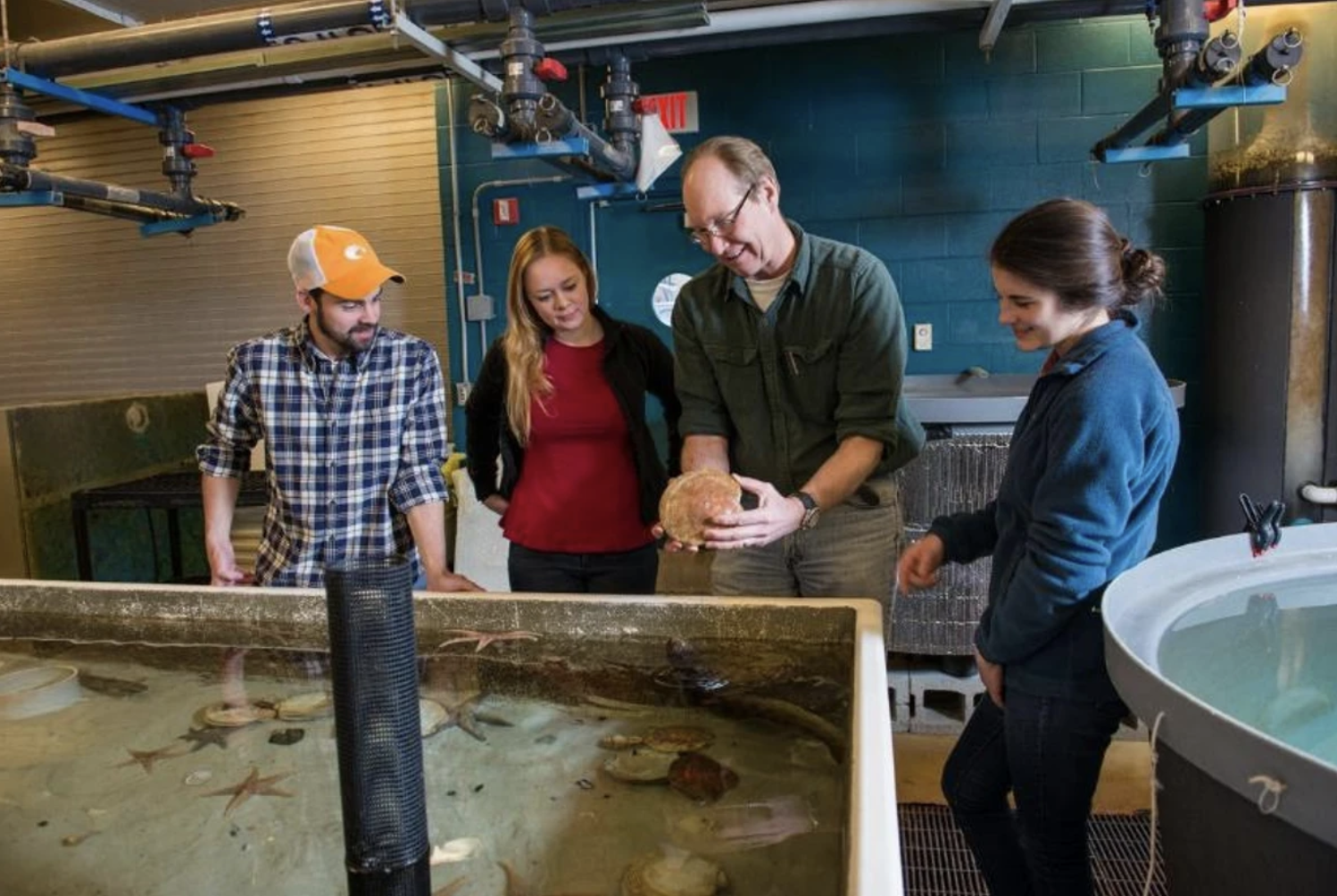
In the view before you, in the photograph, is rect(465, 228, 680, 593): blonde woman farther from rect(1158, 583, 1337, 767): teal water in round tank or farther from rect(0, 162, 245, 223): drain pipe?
rect(0, 162, 245, 223): drain pipe

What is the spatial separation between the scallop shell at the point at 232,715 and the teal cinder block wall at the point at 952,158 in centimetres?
306

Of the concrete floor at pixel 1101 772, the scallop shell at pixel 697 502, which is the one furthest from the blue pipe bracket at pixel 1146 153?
the scallop shell at pixel 697 502

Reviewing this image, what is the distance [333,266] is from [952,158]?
9.37 ft

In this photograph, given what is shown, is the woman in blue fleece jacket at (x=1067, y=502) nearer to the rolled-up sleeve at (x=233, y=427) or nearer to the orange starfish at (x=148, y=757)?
the orange starfish at (x=148, y=757)

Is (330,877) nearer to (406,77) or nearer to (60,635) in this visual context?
(60,635)

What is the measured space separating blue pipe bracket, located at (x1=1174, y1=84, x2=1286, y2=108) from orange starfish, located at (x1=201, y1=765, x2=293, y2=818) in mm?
2931

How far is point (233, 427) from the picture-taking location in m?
2.17

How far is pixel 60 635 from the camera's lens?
195 centimetres

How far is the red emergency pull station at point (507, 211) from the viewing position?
4426 millimetres

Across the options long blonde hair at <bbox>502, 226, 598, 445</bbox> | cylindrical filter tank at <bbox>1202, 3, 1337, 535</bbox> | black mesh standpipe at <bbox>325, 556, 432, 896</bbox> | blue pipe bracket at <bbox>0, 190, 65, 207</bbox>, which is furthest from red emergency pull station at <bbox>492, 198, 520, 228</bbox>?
black mesh standpipe at <bbox>325, 556, 432, 896</bbox>

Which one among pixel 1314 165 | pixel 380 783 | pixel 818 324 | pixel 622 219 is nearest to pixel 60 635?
pixel 380 783

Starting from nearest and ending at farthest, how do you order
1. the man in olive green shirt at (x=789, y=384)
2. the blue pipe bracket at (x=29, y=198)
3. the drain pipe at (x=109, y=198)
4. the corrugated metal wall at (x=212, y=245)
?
the man in olive green shirt at (x=789, y=384) → the drain pipe at (x=109, y=198) → the blue pipe bracket at (x=29, y=198) → the corrugated metal wall at (x=212, y=245)

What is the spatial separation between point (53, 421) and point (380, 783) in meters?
4.57

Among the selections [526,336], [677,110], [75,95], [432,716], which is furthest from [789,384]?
[75,95]
